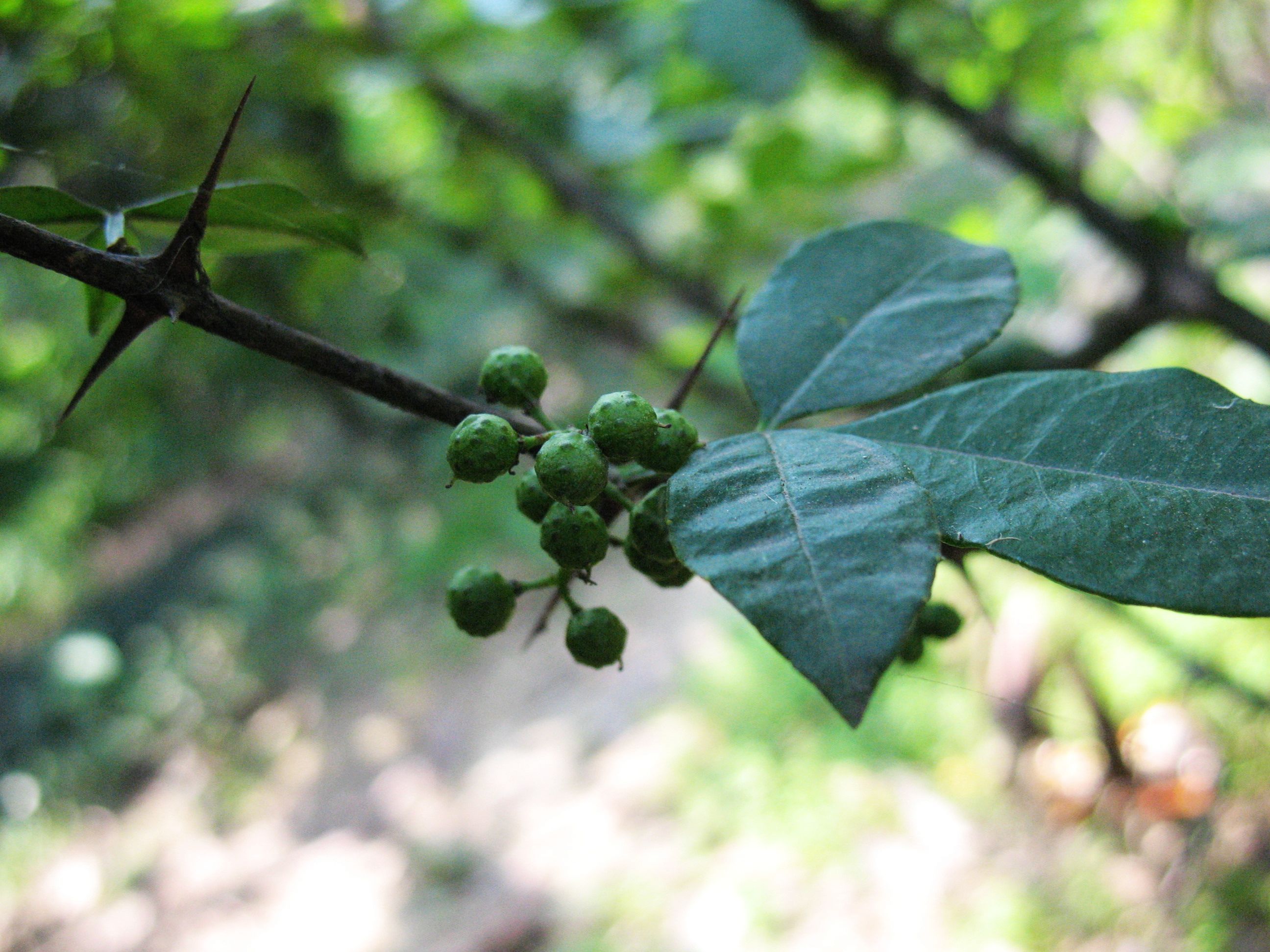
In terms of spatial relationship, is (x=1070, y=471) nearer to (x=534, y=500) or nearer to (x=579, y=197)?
(x=534, y=500)

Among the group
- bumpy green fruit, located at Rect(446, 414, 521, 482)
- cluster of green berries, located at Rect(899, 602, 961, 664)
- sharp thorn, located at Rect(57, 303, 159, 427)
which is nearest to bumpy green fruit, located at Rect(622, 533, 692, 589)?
bumpy green fruit, located at Rect(446, 414, 521, 482)

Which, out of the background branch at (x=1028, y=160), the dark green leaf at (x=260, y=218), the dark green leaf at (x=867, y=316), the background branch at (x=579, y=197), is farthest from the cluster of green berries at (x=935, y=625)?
the background branch at (x=579, y=197)

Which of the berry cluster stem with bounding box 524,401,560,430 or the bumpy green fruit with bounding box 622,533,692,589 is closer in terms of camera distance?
the bumpy green fruit with bounding box 622,533,692,589

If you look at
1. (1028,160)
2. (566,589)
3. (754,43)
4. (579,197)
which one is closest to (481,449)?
(566,589)

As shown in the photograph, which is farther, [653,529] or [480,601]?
[480,601]

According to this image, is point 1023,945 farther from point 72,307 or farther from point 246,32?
point 72,307

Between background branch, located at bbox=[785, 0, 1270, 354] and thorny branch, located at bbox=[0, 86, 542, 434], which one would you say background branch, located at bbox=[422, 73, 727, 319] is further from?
thorny branch, located at bbox=[0, 86, 542, 434]
